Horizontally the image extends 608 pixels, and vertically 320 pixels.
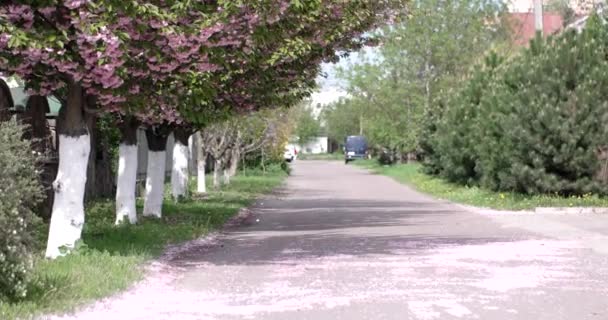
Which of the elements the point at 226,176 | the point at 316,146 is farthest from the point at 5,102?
the point at 316,146

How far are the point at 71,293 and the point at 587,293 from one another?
532 centimetres

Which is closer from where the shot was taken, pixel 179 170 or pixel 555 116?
pixel 555 116

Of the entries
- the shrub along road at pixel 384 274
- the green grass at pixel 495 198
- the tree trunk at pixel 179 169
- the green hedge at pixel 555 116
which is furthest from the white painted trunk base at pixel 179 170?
the green hedge at pixel 555 116

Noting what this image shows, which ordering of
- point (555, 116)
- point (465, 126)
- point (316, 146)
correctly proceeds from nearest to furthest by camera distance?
point (555, 116) → point (465, 126) → point (316, 146)

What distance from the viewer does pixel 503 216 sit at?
2052 cm

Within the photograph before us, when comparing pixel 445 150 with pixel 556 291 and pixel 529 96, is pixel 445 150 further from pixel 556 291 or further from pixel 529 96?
pixel 556 291

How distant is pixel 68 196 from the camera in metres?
11.0

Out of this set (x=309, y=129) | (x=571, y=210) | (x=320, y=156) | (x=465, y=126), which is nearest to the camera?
(x=571, y=210)

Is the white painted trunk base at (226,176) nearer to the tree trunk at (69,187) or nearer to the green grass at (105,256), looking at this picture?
the green grass at (105,256)

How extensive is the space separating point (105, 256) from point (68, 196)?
90 centimetres

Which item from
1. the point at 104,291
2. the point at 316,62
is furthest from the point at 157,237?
the point at 104,291

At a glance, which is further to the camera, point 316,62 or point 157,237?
point 316,62

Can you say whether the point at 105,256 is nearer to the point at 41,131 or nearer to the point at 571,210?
→ the point at 41,131

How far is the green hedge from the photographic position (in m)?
21.4
